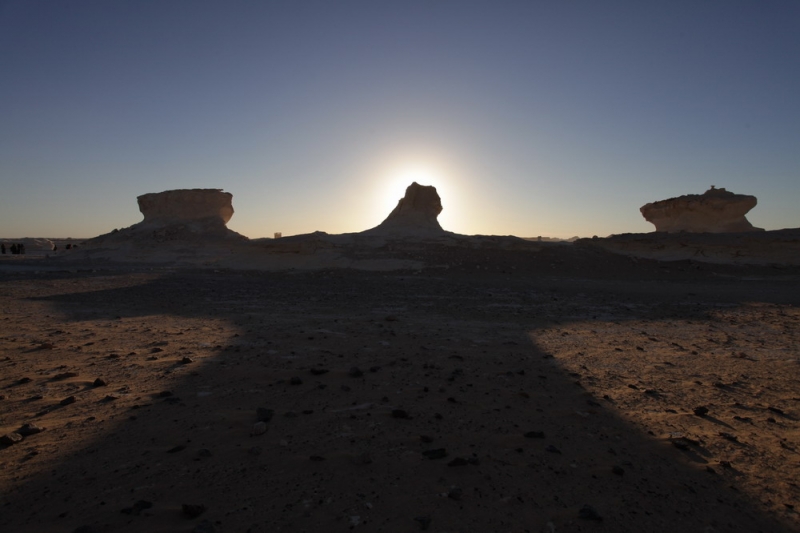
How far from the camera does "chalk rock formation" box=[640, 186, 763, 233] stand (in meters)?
33.7

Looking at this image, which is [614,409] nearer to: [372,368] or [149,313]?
[372,368]

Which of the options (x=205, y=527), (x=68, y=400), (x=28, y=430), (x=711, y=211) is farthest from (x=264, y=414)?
(x=711, y=211)

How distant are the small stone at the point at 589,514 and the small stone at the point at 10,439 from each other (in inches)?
146

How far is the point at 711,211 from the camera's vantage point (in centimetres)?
3425

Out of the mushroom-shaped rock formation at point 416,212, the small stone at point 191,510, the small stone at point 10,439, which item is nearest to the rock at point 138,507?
the small stone at point 191,510

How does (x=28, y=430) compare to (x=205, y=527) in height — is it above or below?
above

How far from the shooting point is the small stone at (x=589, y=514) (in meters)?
2.58

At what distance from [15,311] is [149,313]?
2630 millimetres

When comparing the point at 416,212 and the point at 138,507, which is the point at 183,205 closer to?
the point at 416,212

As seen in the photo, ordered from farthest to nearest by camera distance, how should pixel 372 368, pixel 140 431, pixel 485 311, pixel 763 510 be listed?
pixel 485 311 < pixel 372 368 < pixel 140 431 < pixel 763 510

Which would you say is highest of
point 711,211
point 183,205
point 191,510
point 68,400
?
point 183,205

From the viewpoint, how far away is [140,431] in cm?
348

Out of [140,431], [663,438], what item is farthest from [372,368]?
[663,438]

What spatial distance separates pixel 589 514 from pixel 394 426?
60.7 inches
